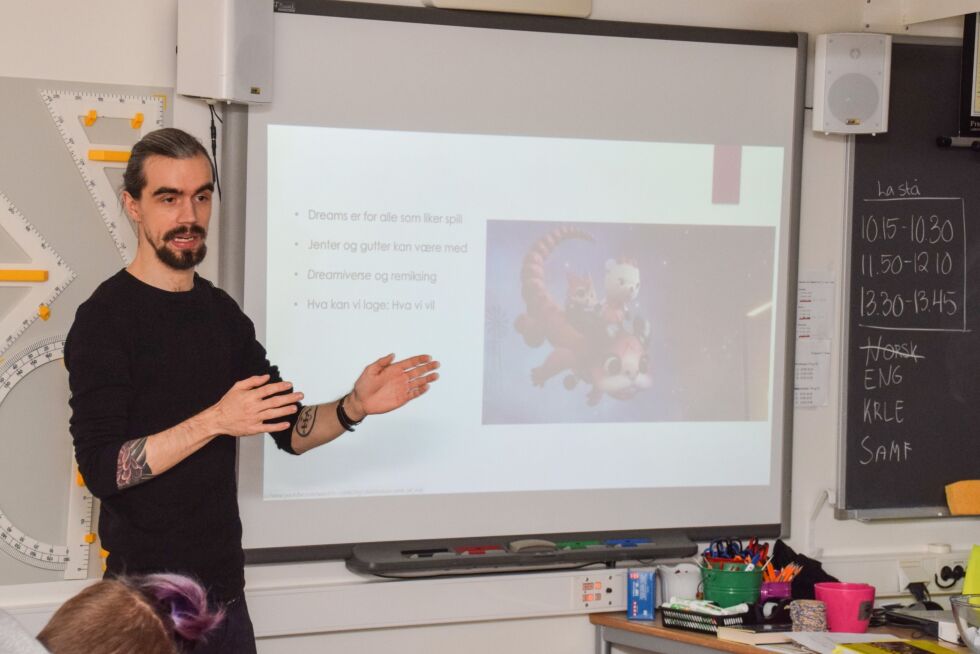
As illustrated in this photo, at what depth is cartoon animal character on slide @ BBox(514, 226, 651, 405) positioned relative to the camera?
314cm

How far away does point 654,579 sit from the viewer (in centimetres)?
308

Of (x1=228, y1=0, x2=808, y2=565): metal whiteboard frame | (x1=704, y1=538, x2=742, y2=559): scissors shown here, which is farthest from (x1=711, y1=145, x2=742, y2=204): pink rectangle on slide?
(x1=704, y1=538, x2=742, y2=559): scissors

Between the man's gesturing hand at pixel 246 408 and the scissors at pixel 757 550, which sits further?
the scissors at pixel 757 550

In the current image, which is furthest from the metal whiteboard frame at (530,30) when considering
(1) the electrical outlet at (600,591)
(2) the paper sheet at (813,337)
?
(1) the electrical outlet at (600,591)

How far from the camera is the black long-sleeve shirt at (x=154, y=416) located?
220 centimetres

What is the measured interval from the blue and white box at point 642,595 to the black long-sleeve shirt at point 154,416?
1.18 m

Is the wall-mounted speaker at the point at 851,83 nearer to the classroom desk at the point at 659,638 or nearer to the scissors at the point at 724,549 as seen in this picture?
the scissors at the point at 724,549

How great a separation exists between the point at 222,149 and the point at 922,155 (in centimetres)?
216

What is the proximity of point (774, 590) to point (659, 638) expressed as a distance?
1.20 feet

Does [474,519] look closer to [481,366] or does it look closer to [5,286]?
[481,366]

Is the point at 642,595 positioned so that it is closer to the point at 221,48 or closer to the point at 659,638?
the point at 659,638

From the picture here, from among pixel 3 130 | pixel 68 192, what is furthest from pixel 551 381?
pixel 3 130

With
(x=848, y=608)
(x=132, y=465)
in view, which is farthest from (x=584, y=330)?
(x=132, y=465)

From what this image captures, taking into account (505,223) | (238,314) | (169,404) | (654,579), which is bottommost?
(654,579)
